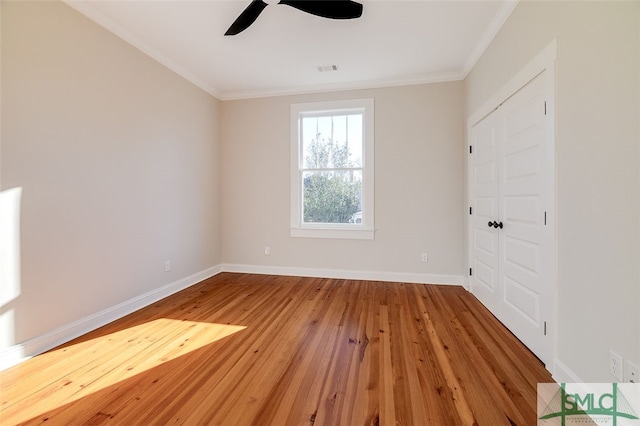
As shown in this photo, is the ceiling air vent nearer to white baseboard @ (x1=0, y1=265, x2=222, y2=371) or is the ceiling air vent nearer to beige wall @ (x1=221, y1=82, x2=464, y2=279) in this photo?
beige wall @ (x1=221, y1=82, x2=464, y2=279)

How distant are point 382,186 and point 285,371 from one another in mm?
2752

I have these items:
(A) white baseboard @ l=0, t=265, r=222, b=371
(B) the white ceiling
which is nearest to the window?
(B) the white ceiling

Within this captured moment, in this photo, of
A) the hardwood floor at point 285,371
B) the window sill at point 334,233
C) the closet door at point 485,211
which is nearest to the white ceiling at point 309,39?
the closet door at point 485,211

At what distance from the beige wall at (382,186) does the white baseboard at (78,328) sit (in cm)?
135

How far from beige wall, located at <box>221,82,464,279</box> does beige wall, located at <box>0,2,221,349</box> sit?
→ 92cm

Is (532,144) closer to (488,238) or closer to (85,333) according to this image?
(488,238)

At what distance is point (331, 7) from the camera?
1.97 m

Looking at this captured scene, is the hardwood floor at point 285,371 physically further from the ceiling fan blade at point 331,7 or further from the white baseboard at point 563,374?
the ceiling fan blade at point 331,7

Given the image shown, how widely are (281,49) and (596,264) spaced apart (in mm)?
3263

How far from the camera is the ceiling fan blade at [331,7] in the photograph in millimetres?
1944

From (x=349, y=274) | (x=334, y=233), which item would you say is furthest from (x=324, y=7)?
(x=349, y=274)

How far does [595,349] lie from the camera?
4.50 ft

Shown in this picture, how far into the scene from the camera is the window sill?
385 centimetres

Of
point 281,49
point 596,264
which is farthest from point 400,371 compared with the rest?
point 281,49
